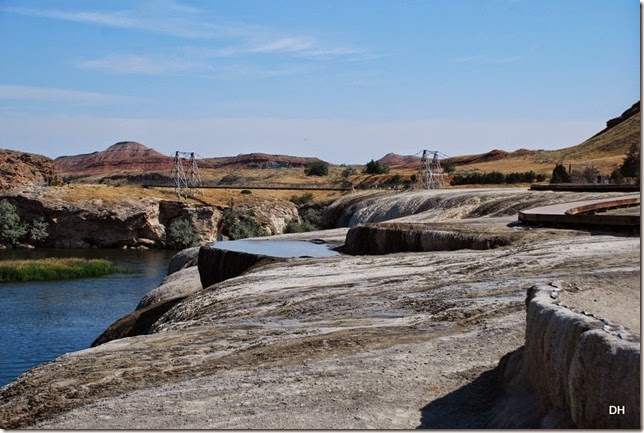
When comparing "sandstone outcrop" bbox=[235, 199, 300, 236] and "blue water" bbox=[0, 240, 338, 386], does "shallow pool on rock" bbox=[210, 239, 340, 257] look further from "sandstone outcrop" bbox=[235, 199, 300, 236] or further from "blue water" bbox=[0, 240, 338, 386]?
"sandstone outcrop" bbox=[235, 199, 300, 236]

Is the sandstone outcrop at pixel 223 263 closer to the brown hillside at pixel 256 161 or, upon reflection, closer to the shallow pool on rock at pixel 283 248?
the shallow pool on rock at pixel 283 248

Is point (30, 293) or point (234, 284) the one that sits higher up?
point (234, 284)

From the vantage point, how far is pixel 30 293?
103ft

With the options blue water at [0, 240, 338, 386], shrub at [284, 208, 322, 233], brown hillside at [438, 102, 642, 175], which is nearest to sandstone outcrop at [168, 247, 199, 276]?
blue water at [0, 240, 338, 386]

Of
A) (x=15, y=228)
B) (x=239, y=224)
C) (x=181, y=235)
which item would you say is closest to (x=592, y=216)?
(x=239, y=224)

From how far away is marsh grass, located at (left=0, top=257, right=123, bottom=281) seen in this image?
35.9 meters

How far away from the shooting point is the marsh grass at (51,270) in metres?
35.9

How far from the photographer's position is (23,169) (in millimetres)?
68312

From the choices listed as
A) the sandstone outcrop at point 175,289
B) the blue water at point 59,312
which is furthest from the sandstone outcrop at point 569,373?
the sandstone outcrop at point 175,289

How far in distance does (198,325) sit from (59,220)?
49.4 m

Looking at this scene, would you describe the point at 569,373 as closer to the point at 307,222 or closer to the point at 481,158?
the point at 307,222

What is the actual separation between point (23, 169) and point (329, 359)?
6466 centimetres

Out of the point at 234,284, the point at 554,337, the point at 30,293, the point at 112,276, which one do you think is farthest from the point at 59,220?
the point at 554,337

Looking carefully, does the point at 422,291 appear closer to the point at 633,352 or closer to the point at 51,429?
the point at 51,429
